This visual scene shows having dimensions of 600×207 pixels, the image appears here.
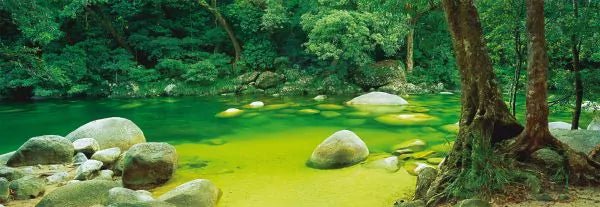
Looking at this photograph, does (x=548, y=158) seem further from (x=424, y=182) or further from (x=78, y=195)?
(x=78, y=195)

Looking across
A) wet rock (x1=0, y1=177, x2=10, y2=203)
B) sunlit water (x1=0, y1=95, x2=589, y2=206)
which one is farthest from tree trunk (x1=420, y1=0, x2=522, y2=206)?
wet rock (x1=0, y1=177, x2=10, y2=203)

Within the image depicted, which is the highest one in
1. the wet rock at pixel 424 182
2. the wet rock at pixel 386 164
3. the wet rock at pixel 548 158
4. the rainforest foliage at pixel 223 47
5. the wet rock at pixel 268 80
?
the rainforest foliage at pixel 223 47

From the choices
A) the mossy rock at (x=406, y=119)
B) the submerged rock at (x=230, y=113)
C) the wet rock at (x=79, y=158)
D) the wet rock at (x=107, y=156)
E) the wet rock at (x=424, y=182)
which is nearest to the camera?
the wet rock at (x=424, y=182)

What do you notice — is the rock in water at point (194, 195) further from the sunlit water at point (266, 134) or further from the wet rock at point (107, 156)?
the wet rock at point (107, 156)

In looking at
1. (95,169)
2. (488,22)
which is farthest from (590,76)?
(95,169)

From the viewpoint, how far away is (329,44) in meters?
19.9

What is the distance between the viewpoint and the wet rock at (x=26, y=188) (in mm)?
7129

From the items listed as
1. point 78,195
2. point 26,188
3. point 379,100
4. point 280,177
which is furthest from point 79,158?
point 379,100

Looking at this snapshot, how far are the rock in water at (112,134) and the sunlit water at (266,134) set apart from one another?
114 cm

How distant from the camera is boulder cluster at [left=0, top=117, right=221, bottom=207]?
21.4ft

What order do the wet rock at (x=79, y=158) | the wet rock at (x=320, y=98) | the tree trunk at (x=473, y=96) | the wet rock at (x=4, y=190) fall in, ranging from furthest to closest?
1. the wet rock at (x=320, y=98)
2. the wet rock at (x=79, y=158)
3. the wet rock at (x=4, y=190)
4. the tree trunk at (x=473, y=96)

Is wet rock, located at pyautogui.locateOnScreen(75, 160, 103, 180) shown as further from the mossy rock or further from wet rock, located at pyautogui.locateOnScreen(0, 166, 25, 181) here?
the mossy rock

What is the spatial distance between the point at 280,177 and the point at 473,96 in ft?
13.0

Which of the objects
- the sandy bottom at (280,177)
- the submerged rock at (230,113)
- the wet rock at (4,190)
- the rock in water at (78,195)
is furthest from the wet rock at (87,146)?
the submerged rock at (230,113)
